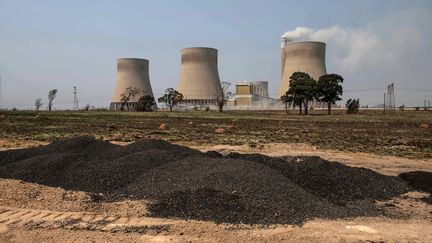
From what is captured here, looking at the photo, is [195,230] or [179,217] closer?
[195,230]

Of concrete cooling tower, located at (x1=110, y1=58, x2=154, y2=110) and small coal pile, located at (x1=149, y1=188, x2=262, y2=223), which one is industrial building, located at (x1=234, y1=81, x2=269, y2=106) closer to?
concrete cooling tower, located at (x1=110, y1=58, x2=154, y2=110)

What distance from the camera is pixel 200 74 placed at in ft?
174

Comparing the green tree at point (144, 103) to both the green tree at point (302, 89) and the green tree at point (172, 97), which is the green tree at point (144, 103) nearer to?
the green tree at point (172, 97)

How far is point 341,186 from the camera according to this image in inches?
224

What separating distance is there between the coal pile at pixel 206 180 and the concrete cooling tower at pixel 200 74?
45391 millimetres

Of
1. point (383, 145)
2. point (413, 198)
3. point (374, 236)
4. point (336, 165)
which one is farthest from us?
point (383, 145)

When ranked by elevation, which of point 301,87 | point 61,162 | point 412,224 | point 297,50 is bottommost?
point 412,224

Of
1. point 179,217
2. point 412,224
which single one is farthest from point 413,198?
point 179,217

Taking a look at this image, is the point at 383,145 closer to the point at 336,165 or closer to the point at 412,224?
the point at 336,165

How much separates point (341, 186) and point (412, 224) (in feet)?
4.55

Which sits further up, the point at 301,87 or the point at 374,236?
the point at 301,87

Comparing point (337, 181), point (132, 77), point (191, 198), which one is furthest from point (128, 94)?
point (191, 198)

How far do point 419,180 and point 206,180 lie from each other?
3266mm

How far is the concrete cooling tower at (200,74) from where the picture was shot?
52.2 m
